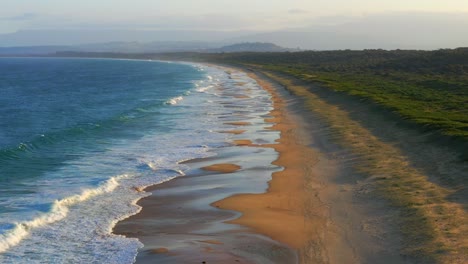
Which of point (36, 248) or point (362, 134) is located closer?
point (36, 248)

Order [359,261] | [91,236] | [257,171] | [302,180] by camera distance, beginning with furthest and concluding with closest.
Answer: [257,171] < [302,180] < [91,236] < [359,261]

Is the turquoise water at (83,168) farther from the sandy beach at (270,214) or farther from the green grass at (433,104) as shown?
the green grass at (433,104)

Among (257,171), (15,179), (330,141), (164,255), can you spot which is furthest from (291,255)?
(330,141)

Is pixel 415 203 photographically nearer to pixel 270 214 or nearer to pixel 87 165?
pixel 270 214

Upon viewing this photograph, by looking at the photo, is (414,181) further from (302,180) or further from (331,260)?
(331,260)

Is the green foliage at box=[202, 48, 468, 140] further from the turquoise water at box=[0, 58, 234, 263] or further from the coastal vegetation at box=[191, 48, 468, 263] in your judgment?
the turquoise water at box=[0, 58, 234, 263]

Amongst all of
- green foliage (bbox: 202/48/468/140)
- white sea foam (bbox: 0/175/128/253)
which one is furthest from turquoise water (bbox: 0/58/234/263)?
green foliage (bbox: 202/48/468/140)
